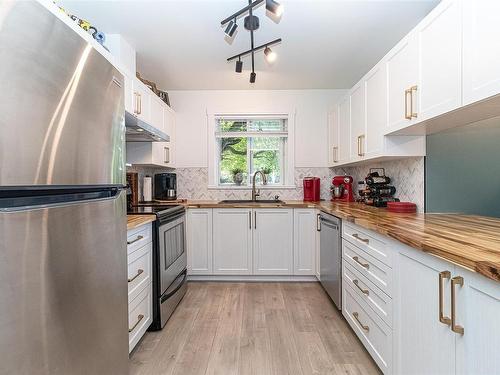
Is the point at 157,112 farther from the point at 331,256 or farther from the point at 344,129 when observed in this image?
the point at 331,256

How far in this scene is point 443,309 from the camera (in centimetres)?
99

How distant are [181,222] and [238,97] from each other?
1935 millimetres

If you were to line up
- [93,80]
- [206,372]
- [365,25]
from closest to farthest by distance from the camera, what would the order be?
[93,80] → [206,372] → [365,25]

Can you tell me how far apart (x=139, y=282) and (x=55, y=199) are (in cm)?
120

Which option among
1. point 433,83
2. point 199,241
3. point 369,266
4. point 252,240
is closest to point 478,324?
point 369,266

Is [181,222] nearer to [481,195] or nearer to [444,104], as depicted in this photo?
[444,104]

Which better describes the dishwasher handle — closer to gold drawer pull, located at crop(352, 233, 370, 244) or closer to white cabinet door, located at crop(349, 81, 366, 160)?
gold drawer pull, located at crop(352, 233, 370, 244)

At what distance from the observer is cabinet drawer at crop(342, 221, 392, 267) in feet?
4.80

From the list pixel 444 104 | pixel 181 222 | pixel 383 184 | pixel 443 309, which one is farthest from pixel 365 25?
pixel 181 222

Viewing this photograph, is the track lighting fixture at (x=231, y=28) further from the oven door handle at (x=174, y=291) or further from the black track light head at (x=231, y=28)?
the oven door handle at (x=174, y=291)

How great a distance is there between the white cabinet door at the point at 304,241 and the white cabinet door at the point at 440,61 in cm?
166

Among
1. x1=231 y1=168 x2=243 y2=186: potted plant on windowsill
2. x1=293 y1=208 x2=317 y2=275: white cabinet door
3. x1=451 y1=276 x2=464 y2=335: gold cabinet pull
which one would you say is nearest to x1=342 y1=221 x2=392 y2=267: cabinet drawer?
x1=451 y1=276 x2=464 y2=335: gold cabinet pull

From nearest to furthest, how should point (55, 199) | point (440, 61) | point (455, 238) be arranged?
point (55, 199), point (455, 238), point (440, 61)

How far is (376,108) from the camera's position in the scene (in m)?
→ 2.21
